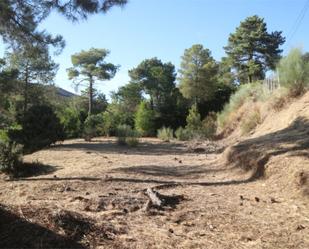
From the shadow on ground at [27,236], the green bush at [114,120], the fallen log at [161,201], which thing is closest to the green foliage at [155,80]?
the green bush at [114,120]

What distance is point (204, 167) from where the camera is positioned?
8242 millimetres

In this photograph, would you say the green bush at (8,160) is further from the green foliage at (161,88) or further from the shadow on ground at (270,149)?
the green foliage at (161,88)

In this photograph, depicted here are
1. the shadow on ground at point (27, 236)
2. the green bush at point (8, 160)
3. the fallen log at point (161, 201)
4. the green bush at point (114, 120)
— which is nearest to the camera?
the shadow on ground at point (27, 236)

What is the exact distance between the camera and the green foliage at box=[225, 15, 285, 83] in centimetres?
3147

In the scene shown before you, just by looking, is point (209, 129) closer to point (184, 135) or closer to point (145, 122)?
point (184, 135)

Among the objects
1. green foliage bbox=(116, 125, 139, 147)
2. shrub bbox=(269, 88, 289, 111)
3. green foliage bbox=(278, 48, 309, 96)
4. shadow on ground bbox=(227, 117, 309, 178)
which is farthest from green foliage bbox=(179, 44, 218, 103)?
shadow on ground bbox=(227, 117, 309, 178)

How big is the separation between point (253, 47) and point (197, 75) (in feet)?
23.1

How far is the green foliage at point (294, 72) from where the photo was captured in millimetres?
10688

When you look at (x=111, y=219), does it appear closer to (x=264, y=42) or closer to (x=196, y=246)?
(x=196, y=246)

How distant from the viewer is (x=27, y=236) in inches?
122

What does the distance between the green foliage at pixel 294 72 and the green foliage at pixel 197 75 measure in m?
15.7

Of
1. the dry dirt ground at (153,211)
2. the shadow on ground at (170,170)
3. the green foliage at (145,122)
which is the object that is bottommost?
the dry dirt ground at (153,211)

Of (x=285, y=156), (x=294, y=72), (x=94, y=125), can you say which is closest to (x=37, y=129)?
(x=94, y=125)

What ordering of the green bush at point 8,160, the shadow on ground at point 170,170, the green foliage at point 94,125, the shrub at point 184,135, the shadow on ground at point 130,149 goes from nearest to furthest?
the shadow on ground at point 170,170
the green bush at point 8,160
the shadow on ground at point 130,149
the shrub at point 184,135
the green foliage at point 94,125
